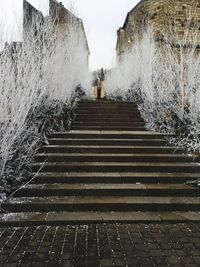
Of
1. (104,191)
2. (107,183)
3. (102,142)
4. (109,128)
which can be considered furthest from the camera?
(109,128)

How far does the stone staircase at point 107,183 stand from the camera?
4914mm

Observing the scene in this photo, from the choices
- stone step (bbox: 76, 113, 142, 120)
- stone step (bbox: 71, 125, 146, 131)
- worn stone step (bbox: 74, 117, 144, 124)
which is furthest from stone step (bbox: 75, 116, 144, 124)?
stone step (bbox: 71, 125, 146, 131)

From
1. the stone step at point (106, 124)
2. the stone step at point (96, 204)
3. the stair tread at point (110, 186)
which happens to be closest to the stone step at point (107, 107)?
the stone step at point (106, 124)

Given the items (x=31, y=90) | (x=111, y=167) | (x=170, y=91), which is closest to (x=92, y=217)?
(x=111, y=167)

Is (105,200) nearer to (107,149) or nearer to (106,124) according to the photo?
(107,149)

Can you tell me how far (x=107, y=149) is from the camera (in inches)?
296

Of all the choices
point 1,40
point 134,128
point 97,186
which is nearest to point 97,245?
point 97,186

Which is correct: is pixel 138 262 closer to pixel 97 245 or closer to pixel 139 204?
pixel 97 245

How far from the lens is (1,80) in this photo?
5348 mm

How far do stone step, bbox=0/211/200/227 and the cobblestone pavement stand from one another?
4.6 inches

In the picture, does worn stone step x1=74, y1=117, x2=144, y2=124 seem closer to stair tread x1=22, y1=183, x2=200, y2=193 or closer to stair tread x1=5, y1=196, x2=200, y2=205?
stair tread x1=22, y1=183, x2=200, y2=193

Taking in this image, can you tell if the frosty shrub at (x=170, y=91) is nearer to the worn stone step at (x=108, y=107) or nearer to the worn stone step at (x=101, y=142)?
the worn stone step at (x=108, y=107)

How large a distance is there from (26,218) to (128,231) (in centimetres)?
164

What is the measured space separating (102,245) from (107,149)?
3793mm
